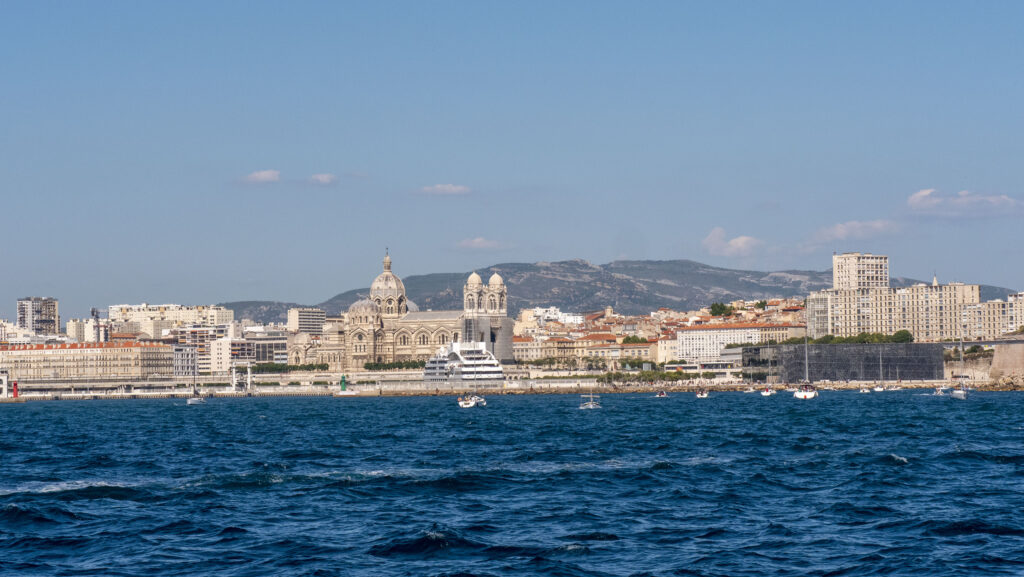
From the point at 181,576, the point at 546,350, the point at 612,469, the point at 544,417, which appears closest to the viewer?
the point at 181,576

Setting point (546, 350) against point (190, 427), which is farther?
point (546, 350)

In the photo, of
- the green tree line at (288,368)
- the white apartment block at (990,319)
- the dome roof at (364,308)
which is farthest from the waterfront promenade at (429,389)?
the white apartment block at (990,319)

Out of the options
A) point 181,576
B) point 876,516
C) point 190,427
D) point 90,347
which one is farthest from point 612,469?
point 90,347

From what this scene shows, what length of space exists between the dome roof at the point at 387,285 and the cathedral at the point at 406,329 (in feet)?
0.44

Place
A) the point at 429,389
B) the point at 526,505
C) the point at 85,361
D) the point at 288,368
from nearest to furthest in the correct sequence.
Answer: the point at 526,505, the point at 429,389, the point at 288,368, the point at 85,361

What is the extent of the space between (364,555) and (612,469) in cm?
1399

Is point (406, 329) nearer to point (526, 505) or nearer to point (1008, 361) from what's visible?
point (1008, 361)

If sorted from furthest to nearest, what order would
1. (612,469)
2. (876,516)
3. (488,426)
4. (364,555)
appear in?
(488,426) → (612,469) → (876,516) → (364,555)

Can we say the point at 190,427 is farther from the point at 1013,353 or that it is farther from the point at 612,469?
the point at 1013,353

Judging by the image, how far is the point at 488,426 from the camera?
62719 millimetres

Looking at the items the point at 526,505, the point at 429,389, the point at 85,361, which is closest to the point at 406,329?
the point at 429,389

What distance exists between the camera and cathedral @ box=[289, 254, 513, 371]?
586 ft

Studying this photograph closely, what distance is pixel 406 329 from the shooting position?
184625mm

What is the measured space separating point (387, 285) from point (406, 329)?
9.47 meters
